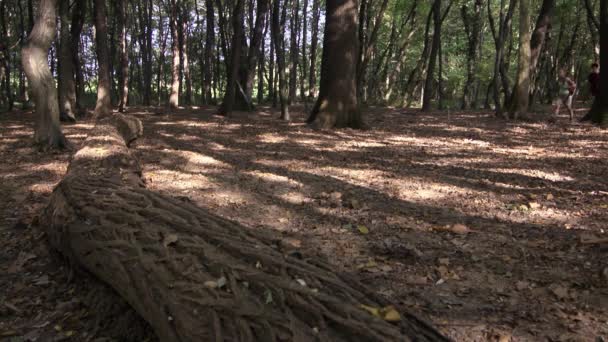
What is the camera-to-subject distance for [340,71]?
37.1 feet

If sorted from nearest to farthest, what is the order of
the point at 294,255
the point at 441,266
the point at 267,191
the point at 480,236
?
the point at 294,255 → the point at 441,266 → the point at 480,236 → the point at 267,191

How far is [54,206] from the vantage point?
3.72 metres

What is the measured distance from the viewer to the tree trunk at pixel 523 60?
1216 cm

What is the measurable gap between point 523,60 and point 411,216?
1006 cm

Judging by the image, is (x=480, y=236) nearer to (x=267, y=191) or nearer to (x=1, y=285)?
(x=267, y=191)

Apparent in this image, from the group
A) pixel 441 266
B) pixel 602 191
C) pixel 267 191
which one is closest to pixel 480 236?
pixel 441 266

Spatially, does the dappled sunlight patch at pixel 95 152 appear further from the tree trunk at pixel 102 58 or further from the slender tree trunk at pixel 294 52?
the slender tree trunk at pixel 294 52

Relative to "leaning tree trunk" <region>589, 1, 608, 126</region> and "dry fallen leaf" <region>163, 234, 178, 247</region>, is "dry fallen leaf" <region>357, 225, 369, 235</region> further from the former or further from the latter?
"leaning tree trunk" <region>589, 1, 608, 126</region>

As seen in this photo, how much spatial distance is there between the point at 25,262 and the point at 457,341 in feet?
11.8

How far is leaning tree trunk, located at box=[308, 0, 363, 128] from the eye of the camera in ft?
36.9

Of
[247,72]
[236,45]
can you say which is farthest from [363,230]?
[247,72]

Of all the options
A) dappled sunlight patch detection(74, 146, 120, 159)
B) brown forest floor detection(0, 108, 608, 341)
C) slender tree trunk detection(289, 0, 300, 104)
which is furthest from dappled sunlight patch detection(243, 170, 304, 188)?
slender tree trunk detection(289, 0, 300, 104)

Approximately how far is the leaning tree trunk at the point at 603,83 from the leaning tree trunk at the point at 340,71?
21.0 feet

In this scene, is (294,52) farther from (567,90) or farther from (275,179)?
(275,179)
